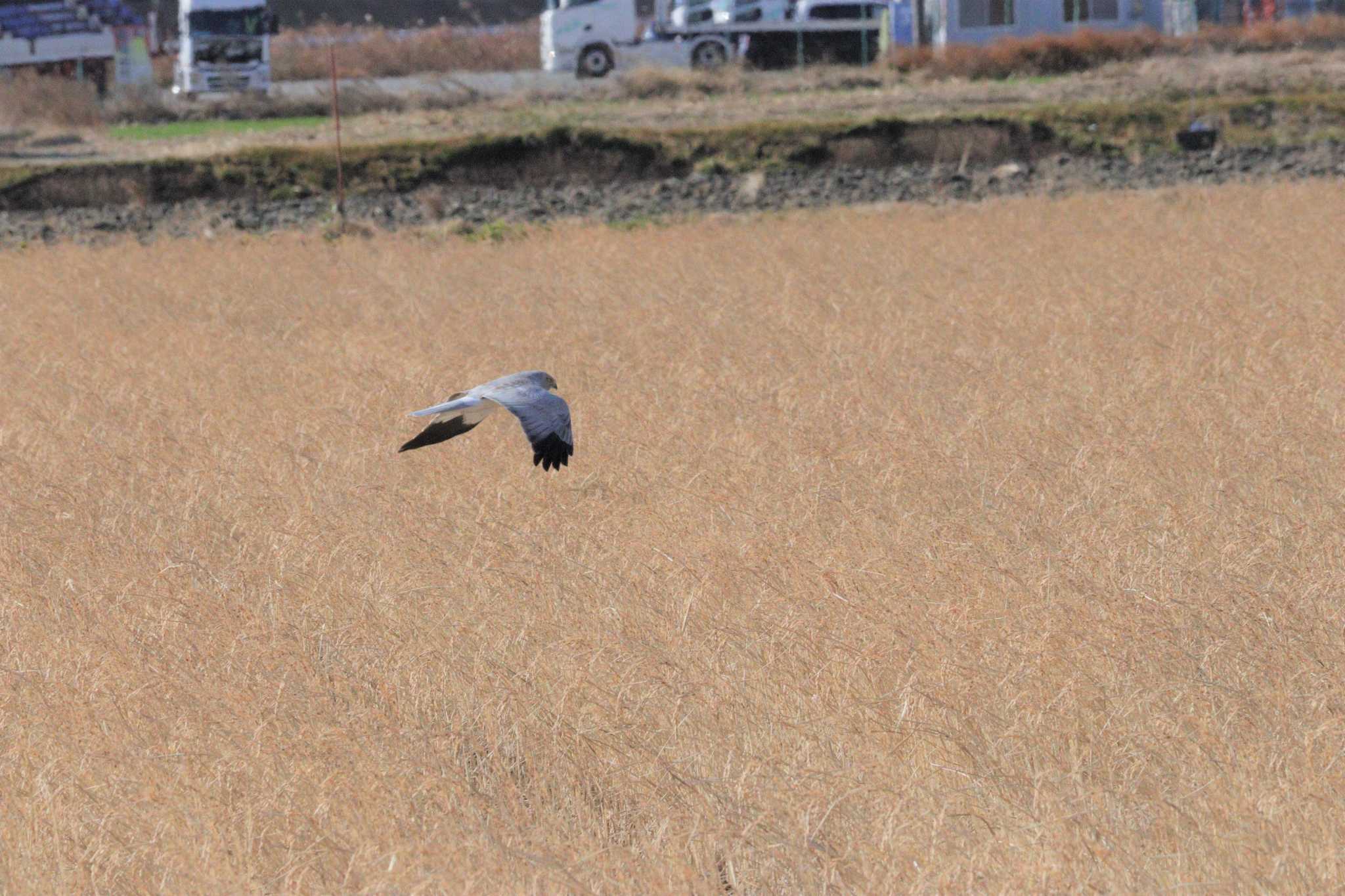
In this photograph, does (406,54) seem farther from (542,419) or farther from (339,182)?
(542,419)

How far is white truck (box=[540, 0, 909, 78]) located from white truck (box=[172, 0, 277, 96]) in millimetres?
5322

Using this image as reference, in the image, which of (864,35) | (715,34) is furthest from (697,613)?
(864,35)

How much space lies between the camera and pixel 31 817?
3.59 m

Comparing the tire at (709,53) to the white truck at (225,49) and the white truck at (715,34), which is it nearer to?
the white truck at (715,34)

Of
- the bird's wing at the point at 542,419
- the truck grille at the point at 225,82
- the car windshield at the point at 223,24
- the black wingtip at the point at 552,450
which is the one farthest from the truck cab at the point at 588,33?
the black wingtip at the point at 552,450

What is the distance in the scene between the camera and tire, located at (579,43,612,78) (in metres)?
32.4

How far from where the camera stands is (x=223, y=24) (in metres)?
32.2

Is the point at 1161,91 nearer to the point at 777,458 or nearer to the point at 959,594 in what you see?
the point at 777,458

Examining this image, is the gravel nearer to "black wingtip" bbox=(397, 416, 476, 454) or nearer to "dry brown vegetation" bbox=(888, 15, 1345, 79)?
"dry brown vegetation" bbox=(888, 15, 1345, 79)

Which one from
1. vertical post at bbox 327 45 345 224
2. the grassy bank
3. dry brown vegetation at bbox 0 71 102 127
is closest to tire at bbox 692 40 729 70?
the grassy bank

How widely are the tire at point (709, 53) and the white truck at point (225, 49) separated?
7888 mm

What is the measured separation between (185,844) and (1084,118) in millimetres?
21196

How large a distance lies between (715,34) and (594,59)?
2.37m

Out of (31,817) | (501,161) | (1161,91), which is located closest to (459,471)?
(31,817)
